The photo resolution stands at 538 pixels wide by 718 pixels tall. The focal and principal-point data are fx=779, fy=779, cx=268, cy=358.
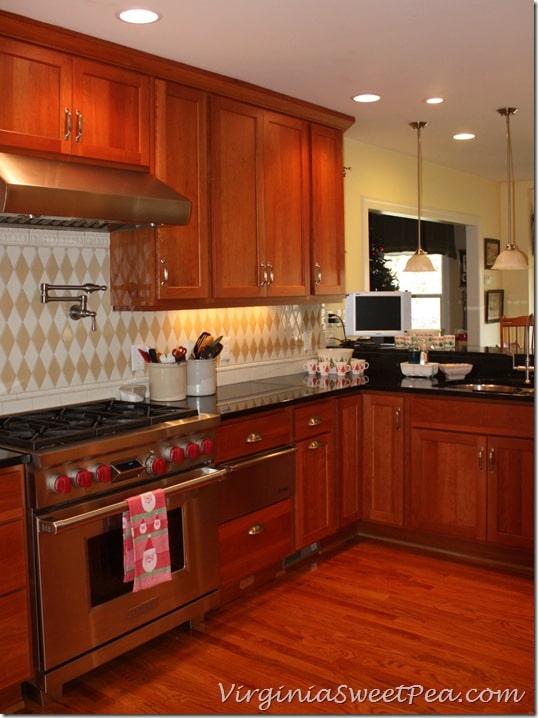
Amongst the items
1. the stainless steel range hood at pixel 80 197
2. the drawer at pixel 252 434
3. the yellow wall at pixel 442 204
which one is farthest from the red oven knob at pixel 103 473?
the yellow wall at pixel 442 204

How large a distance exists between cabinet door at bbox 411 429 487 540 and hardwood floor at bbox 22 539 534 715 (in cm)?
27

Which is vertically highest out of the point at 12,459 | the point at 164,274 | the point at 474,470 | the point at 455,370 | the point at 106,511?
the point at 164,274

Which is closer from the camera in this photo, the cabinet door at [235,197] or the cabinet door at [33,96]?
the cabinet door at [33,96]

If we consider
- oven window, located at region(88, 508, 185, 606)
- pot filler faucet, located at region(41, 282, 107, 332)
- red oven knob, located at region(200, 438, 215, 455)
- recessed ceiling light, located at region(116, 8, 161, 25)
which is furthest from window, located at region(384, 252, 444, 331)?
oven window, located at region(88, 508, 185, 606)

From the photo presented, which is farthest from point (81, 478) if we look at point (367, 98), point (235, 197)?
point (367, 98)

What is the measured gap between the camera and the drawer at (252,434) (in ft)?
Result: 11.0

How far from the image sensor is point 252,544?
3.53 m

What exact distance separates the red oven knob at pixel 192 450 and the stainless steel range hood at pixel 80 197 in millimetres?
911

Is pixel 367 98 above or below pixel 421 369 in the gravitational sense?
above

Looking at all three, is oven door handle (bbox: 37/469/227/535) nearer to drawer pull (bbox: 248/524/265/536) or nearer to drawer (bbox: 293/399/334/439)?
drawer pull (bbox: 248/524/265/536)

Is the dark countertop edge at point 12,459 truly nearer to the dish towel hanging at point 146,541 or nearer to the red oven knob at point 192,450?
the dish towel hanging at point 146,541

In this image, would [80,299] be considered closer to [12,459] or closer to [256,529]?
[12,459]

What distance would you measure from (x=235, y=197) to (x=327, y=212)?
828mm

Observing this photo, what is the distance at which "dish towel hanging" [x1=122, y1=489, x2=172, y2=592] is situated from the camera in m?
2.80
